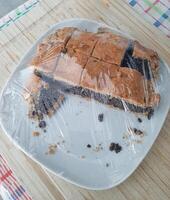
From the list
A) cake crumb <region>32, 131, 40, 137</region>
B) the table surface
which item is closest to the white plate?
cake crumb <region>32, 131, 40, 137</region>

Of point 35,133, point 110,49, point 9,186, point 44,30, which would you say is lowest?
point 9,186

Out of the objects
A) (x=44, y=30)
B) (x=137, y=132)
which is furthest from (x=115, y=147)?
(x=44, y=30)

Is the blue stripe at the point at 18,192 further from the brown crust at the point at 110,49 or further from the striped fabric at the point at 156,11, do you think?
the striped fabric at the point at 156,11

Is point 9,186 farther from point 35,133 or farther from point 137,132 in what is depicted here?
point 137,132

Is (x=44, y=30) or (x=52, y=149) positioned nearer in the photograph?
(x=52, y=149)

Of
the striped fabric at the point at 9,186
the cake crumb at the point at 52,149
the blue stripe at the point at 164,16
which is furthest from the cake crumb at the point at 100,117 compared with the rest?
the blue stripe at the point at 164,16

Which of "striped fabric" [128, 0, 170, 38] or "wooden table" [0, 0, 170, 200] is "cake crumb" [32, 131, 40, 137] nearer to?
"wooden table" [0, 0, 170, 200]
